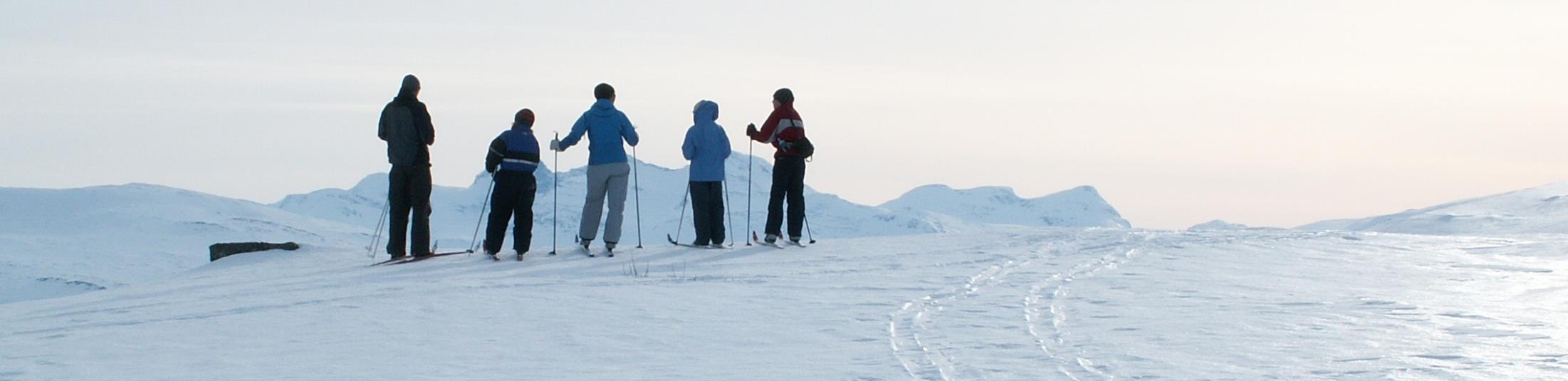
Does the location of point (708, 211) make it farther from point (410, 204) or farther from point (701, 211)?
point (410, 204)

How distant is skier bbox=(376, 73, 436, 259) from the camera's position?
42.1 feet

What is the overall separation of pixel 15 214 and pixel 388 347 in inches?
2653

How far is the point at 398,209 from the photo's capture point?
1311cm

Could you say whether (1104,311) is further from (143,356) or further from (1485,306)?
(143,356)

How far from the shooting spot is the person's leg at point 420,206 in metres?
13.0

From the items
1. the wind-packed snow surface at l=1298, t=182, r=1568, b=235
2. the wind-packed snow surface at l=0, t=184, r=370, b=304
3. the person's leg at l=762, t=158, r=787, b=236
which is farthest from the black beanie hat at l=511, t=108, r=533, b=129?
the wind-packed snow surface at l=0, t=184, r=370, b=304

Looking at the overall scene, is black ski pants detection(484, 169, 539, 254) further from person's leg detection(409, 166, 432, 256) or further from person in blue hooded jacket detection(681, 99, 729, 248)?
person in blue hooded jacket detection(681, 99, 729, 248)

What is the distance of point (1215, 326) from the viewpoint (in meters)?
8.11

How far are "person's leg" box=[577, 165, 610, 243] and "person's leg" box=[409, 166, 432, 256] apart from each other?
1.31 m

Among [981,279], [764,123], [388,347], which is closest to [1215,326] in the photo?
[981,279]

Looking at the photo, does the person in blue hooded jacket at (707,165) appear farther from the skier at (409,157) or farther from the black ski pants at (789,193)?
the skier at (409,157)

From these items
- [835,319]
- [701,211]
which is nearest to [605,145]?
[701,211]

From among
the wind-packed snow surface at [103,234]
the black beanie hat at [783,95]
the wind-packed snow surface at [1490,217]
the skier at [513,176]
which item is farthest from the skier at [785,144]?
the wind-packed snow surface at [103,234]

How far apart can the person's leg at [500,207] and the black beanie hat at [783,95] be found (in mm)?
2464
